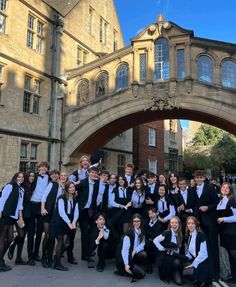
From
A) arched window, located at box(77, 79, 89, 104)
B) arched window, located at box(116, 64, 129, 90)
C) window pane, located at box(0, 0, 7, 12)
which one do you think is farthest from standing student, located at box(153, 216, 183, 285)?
window pane, located at box(0, 0, 7, 12)

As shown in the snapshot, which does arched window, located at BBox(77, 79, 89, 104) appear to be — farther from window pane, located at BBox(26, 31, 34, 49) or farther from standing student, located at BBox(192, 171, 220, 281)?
standing student, located at BBox(192, 171, 220, 281)

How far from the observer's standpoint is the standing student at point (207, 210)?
636 cm

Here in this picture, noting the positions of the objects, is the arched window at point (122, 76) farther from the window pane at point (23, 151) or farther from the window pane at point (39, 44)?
the window pane at point (23, 151)

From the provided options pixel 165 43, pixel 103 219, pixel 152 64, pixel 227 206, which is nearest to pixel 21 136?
pixel 152 64

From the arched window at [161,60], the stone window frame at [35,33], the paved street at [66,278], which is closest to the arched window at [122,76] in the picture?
the arched window at [161,60]

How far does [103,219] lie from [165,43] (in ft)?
38.2

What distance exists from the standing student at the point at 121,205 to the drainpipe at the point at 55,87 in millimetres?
9840

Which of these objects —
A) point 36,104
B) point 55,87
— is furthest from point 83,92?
point 36,104

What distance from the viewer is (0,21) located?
14.2 m

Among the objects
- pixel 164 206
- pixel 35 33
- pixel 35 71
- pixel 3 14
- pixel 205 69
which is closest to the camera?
pixel 164 206

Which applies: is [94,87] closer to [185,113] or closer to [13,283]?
[185,113]

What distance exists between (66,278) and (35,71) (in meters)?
12.0

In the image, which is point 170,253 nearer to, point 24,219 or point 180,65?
point 24,219

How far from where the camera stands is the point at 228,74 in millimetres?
15195
